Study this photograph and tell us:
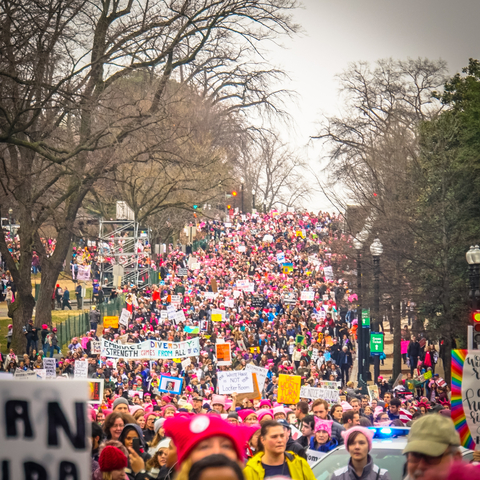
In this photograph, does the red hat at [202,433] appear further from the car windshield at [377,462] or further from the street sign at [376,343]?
the street sign at [376,343]

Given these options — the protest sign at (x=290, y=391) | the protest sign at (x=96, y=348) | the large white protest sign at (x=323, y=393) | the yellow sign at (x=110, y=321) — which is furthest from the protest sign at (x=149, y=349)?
the yellow sign at (x=110, y=321)

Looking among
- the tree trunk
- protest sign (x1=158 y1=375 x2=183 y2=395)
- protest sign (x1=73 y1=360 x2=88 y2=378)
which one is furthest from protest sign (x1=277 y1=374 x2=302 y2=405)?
the tree trunk

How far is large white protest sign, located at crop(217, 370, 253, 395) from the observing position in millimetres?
15805

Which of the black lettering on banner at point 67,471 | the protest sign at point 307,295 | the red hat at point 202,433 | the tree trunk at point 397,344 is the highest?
the red hat at point 202,433

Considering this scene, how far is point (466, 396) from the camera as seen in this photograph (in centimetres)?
726

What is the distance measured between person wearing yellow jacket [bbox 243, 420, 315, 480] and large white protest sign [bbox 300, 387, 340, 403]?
960cm

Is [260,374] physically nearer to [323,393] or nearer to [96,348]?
[323,393]

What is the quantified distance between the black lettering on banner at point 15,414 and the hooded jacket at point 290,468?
96.9 inches

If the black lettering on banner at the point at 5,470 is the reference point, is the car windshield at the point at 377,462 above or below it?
below

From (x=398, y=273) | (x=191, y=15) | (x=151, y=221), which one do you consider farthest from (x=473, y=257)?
(x=151, y=221)

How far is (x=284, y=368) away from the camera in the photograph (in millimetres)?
22438

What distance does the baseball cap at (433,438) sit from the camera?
13.0 feet

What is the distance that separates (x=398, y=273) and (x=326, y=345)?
379 centimetres

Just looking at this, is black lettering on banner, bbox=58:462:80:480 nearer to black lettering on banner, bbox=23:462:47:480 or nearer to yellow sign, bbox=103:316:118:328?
black lettering on banner, bbox=23:462:47:480
